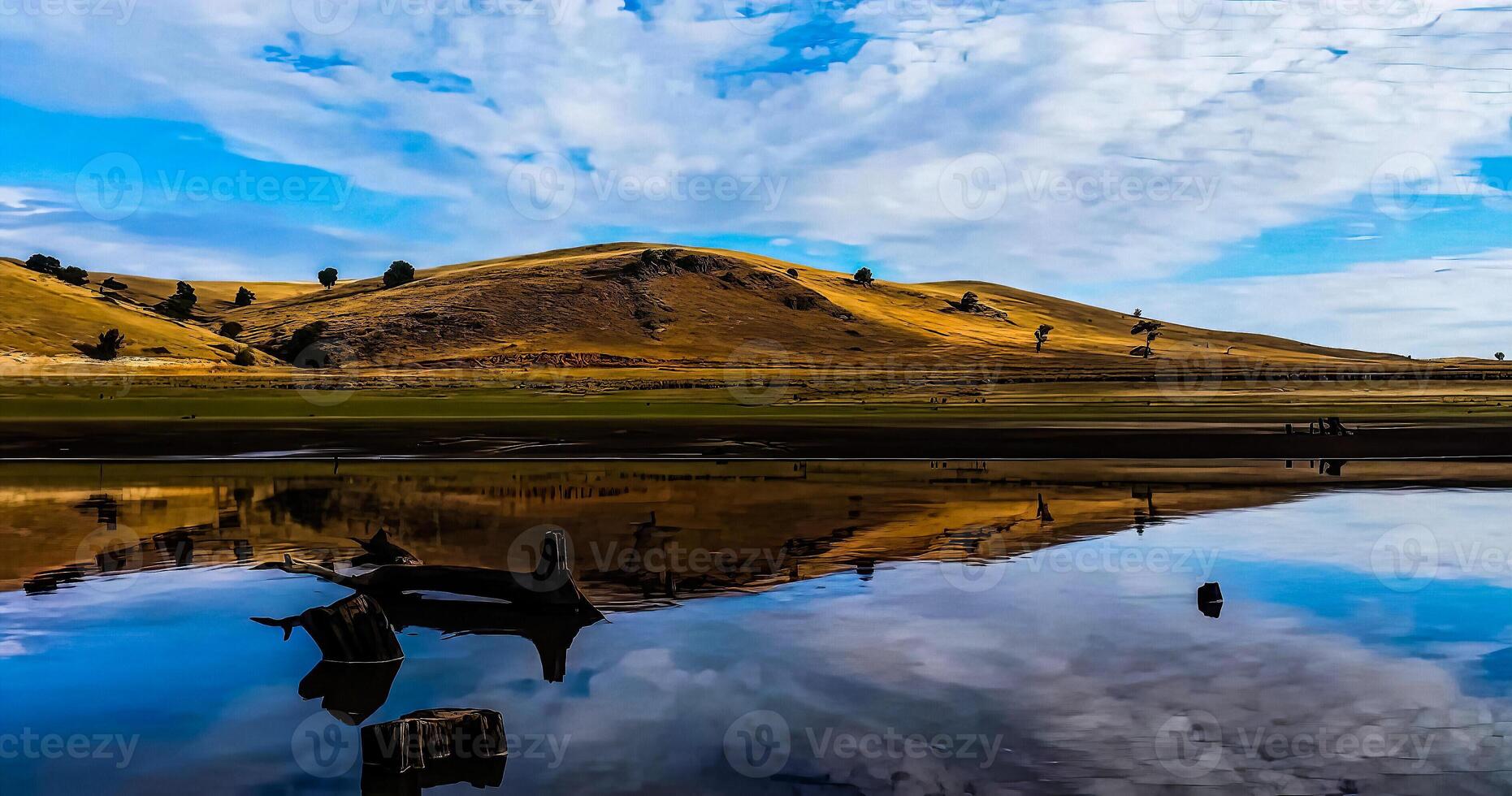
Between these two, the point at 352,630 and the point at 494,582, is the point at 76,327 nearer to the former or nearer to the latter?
the point at 494,582

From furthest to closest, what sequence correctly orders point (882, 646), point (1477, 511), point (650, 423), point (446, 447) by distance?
point (650, 423)
point (446, 447)
point (1477, 511)
point (882, 646)

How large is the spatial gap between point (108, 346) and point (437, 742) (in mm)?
155714

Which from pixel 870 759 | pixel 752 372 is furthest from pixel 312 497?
pixel 752 372

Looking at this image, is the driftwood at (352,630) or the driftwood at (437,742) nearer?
Result: the driftwood at (437,742)

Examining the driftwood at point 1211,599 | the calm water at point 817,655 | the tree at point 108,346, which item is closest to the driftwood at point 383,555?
the calm water at point 817,655

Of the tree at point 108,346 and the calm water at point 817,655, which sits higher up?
the tree at point 108,346

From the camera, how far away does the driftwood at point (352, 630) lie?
13695 millimetres

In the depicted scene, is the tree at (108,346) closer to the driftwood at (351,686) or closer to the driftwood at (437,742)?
the driftwood at (351,686)

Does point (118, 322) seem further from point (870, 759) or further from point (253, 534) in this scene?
point (870, 759)

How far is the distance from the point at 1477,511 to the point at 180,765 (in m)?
31.8

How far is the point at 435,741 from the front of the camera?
10.4 meters

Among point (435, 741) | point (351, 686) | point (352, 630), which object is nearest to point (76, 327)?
point (352, 630)

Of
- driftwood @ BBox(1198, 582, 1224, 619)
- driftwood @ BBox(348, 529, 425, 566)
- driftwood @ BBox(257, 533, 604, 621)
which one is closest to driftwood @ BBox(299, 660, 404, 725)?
driftwood @ BBox(257, 533, 604, 621)

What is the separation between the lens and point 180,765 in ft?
34.1
